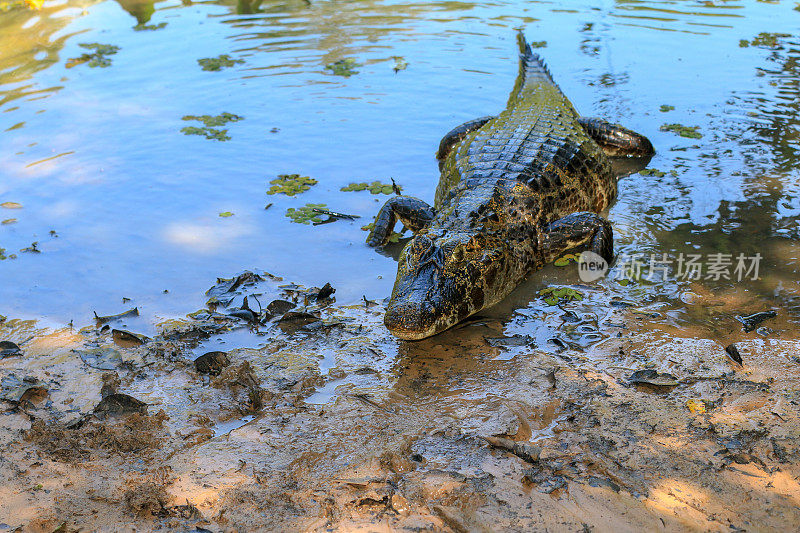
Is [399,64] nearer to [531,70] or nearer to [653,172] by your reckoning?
[531,70]

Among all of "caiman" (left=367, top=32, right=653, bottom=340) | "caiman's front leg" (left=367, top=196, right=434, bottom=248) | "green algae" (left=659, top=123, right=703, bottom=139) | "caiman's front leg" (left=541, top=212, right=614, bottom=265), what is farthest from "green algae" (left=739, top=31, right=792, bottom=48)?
"caiman's front leg" (left=367, top=196, right=434, bottom=248)

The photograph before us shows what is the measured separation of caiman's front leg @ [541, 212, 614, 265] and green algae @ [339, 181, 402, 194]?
5.69 ft

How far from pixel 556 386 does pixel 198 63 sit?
→ 27.8 ft

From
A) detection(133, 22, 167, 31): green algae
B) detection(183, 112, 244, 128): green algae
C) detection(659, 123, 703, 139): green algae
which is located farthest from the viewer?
detection(133, 22, 167, 31): green algae

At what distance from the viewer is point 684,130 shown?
7086mm

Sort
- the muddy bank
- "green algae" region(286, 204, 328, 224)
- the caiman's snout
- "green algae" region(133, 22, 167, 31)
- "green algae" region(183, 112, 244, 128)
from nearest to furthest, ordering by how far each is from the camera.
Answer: the muddy bank, the caiman's snout, "green algae" region(286, 204, 328, 224), "green algae" region(183, 112, 244, 128), "green algae" region(133, 22, 167, 31)

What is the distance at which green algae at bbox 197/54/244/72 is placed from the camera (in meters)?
9.79

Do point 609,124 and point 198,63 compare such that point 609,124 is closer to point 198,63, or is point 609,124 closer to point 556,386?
point 556,386

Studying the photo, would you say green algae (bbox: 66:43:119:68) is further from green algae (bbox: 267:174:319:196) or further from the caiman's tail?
the caiman's tail

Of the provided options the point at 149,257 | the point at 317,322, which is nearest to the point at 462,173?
the point at 317,322

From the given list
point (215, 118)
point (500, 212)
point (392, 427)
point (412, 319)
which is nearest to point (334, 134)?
point (215, 118)

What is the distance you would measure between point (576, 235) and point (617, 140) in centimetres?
216

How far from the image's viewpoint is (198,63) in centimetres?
1006

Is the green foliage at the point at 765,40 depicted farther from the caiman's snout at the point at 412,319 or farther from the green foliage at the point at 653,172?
the caiman's snout at the point at 412,319
